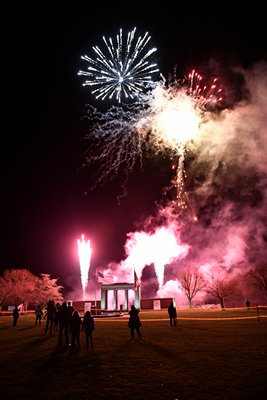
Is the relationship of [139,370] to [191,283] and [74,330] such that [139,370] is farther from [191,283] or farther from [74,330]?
[191,283]

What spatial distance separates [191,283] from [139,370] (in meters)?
70.2

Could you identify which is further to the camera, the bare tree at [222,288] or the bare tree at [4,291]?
the bare tree at [4,291]

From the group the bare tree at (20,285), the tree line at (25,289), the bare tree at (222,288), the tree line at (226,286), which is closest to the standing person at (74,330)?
the tree line at (226,286)

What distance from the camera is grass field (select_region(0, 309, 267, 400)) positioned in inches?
320

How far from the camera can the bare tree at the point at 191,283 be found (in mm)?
77000

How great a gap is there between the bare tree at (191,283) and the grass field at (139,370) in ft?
206

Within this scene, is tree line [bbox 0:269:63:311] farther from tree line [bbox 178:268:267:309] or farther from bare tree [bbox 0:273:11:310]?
tree line [bbox 178:268:267:309]

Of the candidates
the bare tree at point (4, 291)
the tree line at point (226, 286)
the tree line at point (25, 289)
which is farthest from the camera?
the tree line at point (25, 289)

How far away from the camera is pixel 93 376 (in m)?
9.73

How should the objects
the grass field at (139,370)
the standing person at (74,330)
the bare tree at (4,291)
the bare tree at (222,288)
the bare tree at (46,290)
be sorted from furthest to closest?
the bare tree at (46,290)
the bare tree at (4,291)
the bare tree at (222,288)
the standing person at (74,330)
the grass field at (139,370)

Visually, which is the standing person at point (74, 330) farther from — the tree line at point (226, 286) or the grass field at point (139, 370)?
the tree line at point (226, 286)

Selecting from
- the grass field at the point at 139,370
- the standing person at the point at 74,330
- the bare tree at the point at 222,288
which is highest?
the bare tree at the point at 222,288

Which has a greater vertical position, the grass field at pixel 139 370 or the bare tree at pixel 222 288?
the bare tree at pixel 222 288

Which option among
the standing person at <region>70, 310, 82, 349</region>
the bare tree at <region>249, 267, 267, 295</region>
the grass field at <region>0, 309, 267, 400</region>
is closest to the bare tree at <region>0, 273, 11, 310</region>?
the bare tree at <region>249, 267, 267, 295</region>
